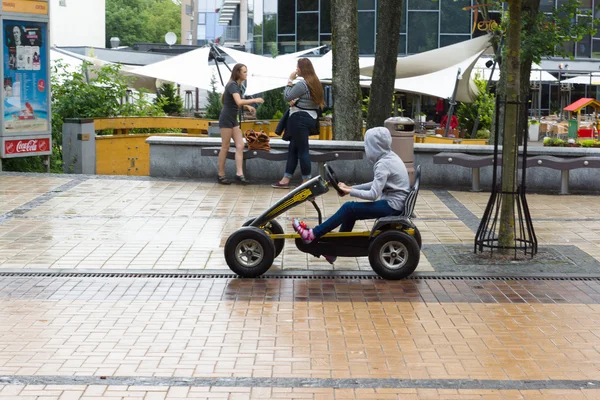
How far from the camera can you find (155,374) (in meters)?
5.82

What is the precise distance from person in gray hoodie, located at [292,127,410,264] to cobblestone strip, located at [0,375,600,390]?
9.32ft

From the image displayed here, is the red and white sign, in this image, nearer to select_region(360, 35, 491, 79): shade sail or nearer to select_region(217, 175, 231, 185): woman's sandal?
select_region(217, 175, 231, 185): woman's sandal

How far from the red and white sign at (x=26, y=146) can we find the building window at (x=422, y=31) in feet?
84.4

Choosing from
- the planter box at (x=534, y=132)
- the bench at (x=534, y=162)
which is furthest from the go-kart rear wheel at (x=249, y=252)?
the planter box at (x=534, y=132)

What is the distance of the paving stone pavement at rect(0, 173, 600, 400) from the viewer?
5699mm

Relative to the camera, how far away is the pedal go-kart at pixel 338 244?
8.29 meters

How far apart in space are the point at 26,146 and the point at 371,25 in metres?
26.0

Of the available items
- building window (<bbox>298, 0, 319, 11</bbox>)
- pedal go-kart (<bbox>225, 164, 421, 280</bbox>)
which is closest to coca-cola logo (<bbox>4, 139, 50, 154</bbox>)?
pedal go-kart (<bbox>225, 164, 421, 280</bbox>)

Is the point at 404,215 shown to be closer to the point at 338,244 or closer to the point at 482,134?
the point at 338,244

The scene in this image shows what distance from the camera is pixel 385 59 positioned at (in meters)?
16.5

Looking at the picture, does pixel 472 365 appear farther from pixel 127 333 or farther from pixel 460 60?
pixel 460 60

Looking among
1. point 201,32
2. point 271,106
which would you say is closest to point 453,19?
point 271,106

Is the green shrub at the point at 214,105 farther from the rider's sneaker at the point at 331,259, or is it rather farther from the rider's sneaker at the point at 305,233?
the rider's sneaker at the point at 305,233

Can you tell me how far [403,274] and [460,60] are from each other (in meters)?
15.0
